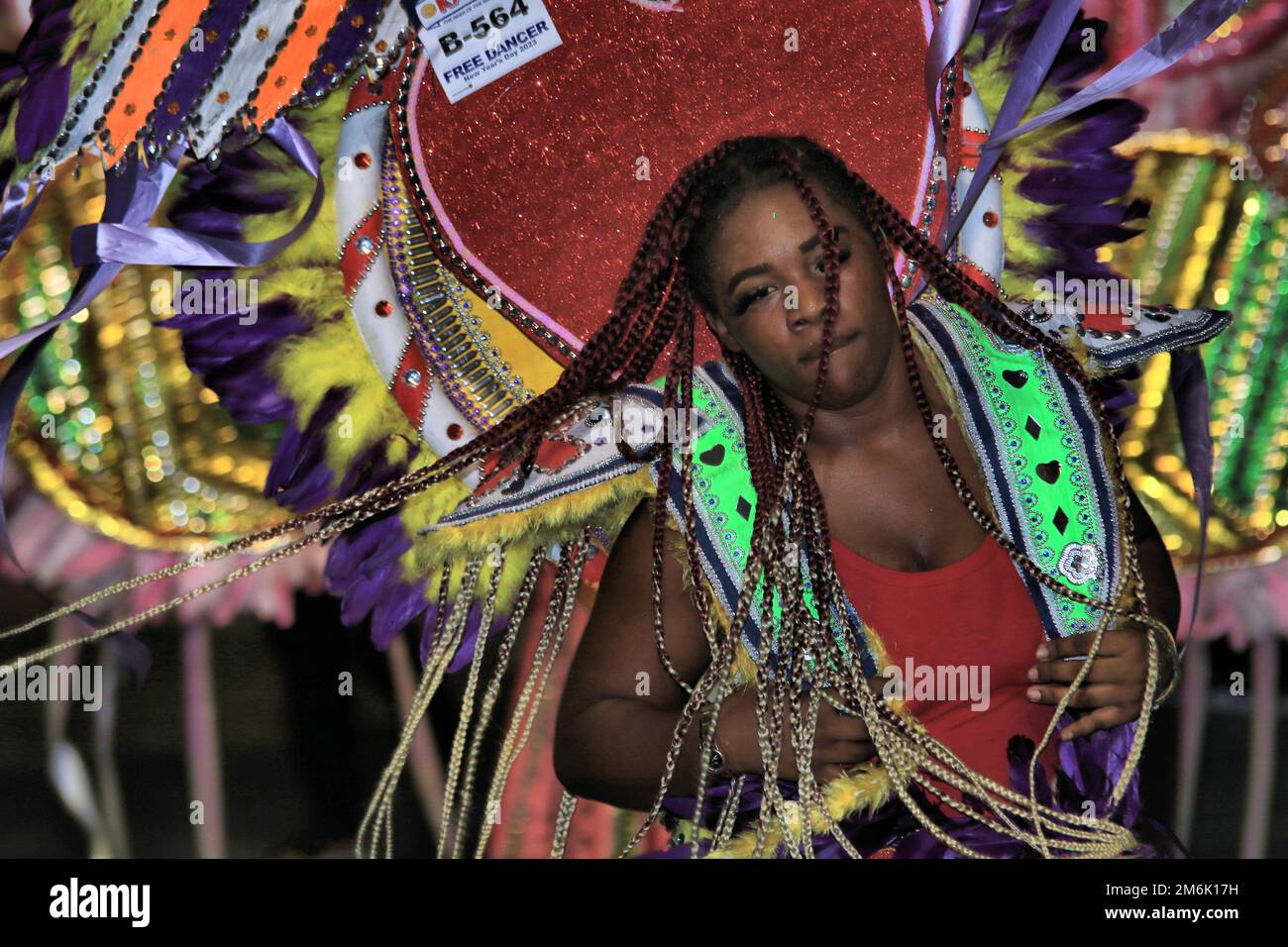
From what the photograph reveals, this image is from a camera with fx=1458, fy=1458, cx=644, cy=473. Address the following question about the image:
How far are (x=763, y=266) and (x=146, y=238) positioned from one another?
85cm

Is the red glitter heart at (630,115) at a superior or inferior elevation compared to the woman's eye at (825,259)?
superior

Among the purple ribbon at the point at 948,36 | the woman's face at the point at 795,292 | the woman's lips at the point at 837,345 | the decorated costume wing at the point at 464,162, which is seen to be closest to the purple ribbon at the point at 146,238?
the decorated costume wing at the point at 464,162

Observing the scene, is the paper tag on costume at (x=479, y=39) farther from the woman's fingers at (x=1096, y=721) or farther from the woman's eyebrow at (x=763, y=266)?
the woman's fingers at (x=1096, y=721)

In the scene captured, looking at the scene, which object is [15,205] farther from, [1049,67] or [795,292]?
[1049,67]

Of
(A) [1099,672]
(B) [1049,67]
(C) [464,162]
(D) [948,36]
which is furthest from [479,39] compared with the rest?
(A) [1099,672]

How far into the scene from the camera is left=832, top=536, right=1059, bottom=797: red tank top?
1784mm

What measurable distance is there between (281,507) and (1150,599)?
45.5 inches

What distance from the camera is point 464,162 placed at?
1.95 m

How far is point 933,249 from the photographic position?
1.86m

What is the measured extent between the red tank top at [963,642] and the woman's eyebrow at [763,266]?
0.36 metres

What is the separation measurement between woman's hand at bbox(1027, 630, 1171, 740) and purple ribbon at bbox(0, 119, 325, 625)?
1.11 metres

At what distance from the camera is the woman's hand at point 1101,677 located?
5.81 ft

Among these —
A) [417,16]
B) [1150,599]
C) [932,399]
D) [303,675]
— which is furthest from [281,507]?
[1150,599]

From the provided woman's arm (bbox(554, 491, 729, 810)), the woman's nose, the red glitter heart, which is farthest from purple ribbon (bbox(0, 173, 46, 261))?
the woman's nose
